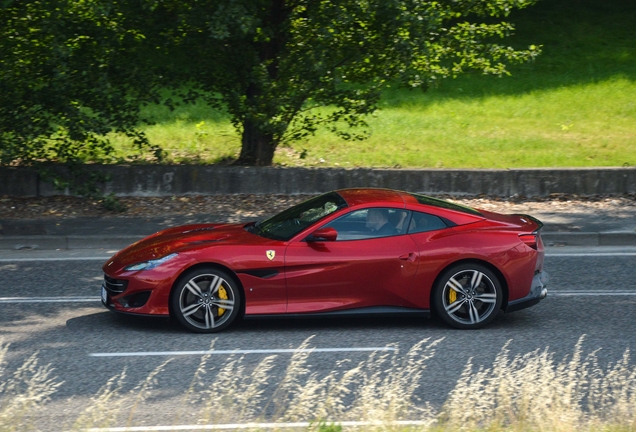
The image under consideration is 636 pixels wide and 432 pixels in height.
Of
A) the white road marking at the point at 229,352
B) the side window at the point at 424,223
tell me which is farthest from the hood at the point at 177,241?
the side window at the point at 424,223

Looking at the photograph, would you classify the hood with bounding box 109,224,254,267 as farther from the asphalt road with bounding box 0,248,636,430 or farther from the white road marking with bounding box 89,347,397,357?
the white road marking with bounding box 89,347,397,357

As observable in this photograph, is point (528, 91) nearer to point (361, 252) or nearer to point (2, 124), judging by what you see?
point (2, 124)

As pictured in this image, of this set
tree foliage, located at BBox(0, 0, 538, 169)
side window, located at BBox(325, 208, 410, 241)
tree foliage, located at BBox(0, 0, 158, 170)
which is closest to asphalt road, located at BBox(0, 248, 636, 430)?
side window, located at BBox(325, 208, 410, 241)

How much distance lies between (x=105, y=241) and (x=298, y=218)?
193 inches

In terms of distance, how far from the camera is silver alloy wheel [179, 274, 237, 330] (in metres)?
7.42

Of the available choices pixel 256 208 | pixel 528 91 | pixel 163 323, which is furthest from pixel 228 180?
pixel 528 91

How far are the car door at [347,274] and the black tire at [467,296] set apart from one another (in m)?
0.31

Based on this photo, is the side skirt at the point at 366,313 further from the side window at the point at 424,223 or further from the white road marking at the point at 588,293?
the white road marking at the point at 588,293

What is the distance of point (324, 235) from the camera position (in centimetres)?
753

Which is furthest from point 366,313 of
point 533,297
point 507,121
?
point 507,121

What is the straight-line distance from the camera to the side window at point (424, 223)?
776 centimetres

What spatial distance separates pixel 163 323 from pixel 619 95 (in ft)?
56.9

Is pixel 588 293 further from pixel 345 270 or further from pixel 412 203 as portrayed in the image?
pixel 345 270

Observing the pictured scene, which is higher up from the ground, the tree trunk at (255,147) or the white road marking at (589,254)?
the tree trunk at (255,147)
